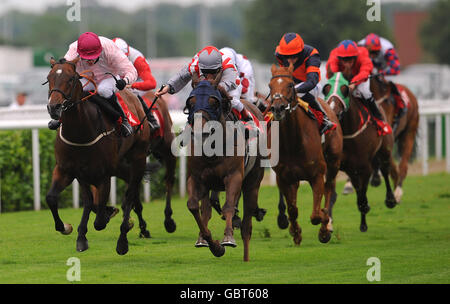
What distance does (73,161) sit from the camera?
820cm

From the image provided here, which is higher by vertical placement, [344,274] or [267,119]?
[267,119]

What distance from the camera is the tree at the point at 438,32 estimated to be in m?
43.9

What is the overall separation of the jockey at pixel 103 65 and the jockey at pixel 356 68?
2690 millimetres

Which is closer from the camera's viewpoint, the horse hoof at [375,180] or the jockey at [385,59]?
the jockey at [385,59]

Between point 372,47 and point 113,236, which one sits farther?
point 372,47

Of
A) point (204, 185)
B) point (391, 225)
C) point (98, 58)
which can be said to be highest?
point (98, 58)

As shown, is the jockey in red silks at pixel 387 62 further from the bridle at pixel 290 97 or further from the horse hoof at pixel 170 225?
the bridle at pixel 290 97

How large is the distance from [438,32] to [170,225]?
Answer: 1468 inches

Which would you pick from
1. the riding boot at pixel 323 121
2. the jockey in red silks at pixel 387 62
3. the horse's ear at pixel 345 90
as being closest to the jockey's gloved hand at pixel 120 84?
the riding boot at pixel 323 121

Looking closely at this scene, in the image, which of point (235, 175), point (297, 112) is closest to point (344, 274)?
point (235, 175)

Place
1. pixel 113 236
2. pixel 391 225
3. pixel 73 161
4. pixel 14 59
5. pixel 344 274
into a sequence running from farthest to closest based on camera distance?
pixel 14 59
pixel 391 225
pixel 113 236
pixel 73 161
pixel 344 274

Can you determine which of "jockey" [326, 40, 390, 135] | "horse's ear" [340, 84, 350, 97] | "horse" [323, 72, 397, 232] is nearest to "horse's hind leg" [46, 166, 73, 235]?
"horse" [323, 72, 397, 232]
